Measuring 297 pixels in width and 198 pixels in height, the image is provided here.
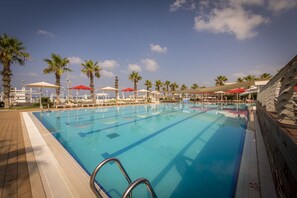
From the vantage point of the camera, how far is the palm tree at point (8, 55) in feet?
48.2

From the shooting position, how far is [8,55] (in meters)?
14.6

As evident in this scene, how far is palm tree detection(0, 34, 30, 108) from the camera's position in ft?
48.2

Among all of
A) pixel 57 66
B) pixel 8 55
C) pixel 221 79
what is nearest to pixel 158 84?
pixel 221 79

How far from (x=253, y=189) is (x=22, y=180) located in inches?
173

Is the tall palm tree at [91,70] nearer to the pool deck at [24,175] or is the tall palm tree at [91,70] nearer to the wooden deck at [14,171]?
the wooden deck at [14,171]

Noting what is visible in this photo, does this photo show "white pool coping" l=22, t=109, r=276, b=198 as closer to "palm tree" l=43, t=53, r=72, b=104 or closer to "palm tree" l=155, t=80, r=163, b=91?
"palm tree" l=43, t=53, r=72, b=104

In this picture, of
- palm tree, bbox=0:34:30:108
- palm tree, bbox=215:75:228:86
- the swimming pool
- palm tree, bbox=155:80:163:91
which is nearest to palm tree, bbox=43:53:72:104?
palm tree, bbox=0:34:30:108

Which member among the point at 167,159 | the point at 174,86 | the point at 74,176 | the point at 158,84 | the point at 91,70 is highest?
the point at 91,70

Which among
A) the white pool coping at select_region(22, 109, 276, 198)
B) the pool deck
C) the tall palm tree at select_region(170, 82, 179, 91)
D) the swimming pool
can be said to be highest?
the tall palm tree at select_region(170, 82, 179, 91)

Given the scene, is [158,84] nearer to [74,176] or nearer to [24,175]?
[74,176]

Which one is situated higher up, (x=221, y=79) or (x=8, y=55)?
(x=221, y=79)

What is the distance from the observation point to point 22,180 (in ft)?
8.45

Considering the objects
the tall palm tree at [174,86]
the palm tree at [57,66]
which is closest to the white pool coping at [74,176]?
the palm tree at [57,66]

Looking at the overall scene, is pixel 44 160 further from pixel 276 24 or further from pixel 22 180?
pixel 276 24
